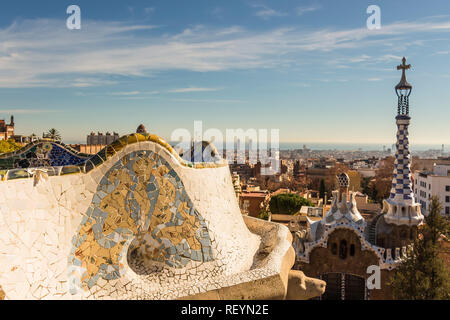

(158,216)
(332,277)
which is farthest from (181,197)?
(332,277)

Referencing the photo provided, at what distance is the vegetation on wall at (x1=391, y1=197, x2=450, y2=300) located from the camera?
30.4ft

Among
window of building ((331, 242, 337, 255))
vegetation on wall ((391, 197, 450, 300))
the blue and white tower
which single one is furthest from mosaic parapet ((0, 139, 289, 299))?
the blue and white tower

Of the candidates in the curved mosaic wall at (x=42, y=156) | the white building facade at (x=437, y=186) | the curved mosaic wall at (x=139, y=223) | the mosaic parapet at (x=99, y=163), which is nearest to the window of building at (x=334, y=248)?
the mosaic parapet at (x=99, y=163)

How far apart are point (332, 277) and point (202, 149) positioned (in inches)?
264

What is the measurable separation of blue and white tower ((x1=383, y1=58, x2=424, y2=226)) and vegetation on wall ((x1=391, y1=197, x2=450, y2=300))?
1.11 m

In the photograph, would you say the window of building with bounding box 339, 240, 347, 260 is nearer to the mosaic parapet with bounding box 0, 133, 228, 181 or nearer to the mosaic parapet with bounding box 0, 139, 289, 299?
the mosaic parapet with bounding box 0, 139, 289, 299

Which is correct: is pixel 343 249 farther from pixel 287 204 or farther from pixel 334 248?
pixel 287 204

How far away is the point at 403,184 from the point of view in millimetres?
11688

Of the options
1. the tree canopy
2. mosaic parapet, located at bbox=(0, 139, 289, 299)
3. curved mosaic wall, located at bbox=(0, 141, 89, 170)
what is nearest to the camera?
mosaic parapet, located at bbox=(0, 139, 289, 299)

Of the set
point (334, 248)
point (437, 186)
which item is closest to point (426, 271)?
point (334, 248)

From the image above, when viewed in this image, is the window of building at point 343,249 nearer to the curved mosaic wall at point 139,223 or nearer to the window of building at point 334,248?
the window of building at point 334,248
